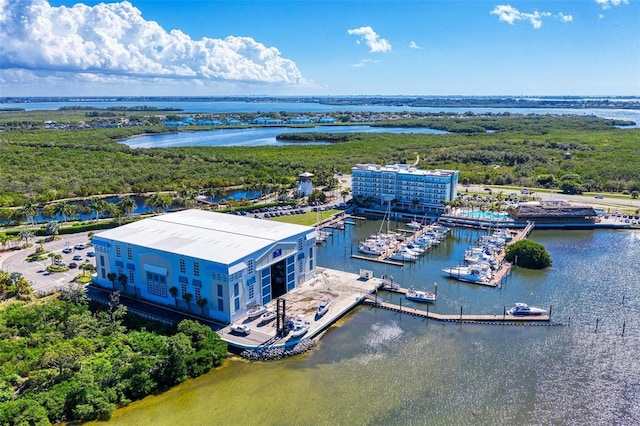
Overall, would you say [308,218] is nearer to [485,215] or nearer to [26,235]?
[485,215]

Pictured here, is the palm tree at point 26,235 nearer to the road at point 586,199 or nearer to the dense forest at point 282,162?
the dense forest at point 282,162

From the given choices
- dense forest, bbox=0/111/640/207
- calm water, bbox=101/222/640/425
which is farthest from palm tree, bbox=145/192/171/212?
calm water, bbox=101/222/640/425

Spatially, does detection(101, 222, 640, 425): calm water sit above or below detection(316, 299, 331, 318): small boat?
below

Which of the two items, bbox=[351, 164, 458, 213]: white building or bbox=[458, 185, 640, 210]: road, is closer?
bbox=[351, 164, 458, 213]: white building

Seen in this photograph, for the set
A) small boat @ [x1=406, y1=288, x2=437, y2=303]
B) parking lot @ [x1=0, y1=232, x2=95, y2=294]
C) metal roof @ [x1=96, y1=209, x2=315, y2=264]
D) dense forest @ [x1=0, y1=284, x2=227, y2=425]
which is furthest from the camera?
parking lot @ [x1=0, y1=232, x2=95, y2=294]

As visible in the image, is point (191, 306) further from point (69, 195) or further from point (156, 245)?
point (69, 195)

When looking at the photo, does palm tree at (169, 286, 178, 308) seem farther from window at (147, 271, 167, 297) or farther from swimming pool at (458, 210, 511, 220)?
swimming pool at (458, 210, 511, 220)

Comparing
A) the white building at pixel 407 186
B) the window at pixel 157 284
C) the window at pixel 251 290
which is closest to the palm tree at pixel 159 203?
the white building at pixel 407 186
